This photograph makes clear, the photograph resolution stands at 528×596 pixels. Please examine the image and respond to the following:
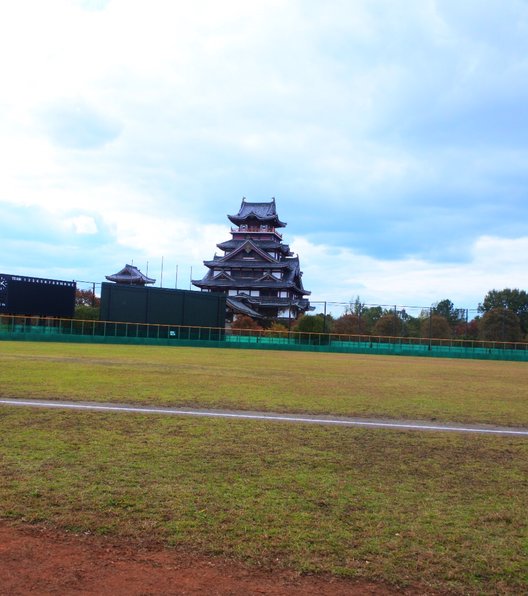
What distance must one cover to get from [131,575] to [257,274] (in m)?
66.9

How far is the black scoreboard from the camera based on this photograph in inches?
1715

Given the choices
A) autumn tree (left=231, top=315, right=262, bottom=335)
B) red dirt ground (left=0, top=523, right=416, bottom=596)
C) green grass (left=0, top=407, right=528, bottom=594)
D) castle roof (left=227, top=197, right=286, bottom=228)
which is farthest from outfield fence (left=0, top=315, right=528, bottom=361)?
red dirt ground (left=0, top=523, right=416, bottom=596)

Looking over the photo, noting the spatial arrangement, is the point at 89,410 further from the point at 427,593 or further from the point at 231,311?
the point at 231,311

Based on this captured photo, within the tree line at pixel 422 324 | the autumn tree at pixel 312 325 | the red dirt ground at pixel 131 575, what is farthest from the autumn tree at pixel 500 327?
the red dirt ground at pixel 131 575

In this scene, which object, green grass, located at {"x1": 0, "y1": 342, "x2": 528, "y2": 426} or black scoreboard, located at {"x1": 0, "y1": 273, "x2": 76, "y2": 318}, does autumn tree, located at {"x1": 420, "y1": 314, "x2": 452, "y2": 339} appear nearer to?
black scoreboard, located at {"x1": 0, "y1": 273, "x2": 76, "y2": 318}

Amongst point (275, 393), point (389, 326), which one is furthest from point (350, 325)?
point (275, 393)

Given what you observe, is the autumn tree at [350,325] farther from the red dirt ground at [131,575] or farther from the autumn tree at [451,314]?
the red dirt ground at [131,575]

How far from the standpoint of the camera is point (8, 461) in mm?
5629

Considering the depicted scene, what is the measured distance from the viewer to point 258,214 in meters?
74.9

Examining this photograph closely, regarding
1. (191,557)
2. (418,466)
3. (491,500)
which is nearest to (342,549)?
(191,557)

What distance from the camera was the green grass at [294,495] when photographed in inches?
145

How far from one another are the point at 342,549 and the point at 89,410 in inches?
231

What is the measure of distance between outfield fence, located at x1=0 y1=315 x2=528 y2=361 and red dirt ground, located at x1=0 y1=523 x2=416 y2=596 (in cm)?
4153

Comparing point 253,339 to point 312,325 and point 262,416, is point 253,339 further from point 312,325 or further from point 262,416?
point 262,416
